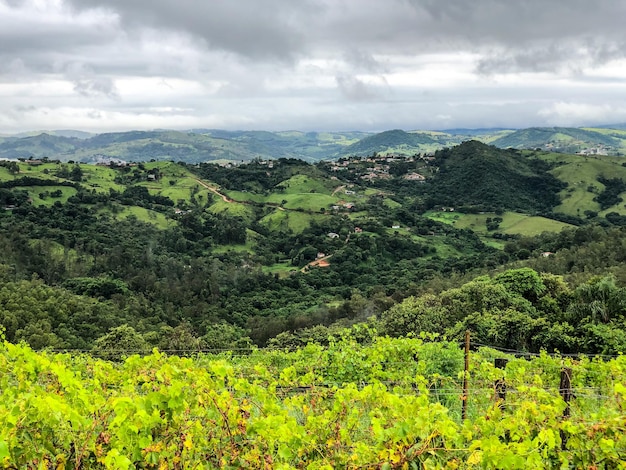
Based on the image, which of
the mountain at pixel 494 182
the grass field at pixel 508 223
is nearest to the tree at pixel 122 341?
the grass field at pixel 508 223

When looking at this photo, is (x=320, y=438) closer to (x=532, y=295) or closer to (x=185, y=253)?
(x=532, y=295)

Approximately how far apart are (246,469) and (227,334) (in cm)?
3141

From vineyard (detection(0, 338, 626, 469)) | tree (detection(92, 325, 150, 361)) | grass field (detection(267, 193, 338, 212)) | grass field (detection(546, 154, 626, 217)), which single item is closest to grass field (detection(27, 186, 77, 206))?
grass field (detection(267, 193, 338, 212))

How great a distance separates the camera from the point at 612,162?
121 meters

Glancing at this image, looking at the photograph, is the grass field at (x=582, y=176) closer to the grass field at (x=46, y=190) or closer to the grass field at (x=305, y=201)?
the grass field at (x=305, y=201)

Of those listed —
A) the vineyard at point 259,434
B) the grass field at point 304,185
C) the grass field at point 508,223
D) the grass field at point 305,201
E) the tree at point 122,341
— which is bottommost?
the grass field at point 508,223

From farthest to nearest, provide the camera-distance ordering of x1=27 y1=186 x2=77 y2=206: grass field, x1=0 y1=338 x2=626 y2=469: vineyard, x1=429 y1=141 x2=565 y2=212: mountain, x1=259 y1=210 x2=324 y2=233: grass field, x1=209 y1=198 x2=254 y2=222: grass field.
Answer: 1. x1=429 y1=141 x2=565 y2=212: mountain
2. x1=209 y1=198 x2=254 y2=222: grass field
3. x1=259 y1=210 x2=324 y2=233: grass field
4. x1=27 y1=186 x2=77 y2=206: grass field
5. x1=0 y1=338 x2=626 y2=469: vineyard

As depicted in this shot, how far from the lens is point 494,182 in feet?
384

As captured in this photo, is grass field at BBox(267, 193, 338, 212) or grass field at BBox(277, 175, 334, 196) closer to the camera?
grass field at BBox(267, 193, 338, 212)

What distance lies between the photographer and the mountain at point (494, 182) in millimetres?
110812

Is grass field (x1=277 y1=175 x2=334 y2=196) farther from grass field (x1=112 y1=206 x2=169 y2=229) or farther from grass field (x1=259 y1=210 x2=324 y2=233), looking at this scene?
grass field (x1=112 y1=206 x2=169 y2=229)

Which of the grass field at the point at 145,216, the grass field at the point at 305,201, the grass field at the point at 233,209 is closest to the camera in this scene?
the grass field at the point at 145,216

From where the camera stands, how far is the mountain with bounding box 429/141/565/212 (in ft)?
364

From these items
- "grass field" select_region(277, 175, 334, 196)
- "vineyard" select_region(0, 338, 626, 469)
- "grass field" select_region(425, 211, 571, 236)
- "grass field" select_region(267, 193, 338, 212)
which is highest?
"vineyard" select_region(0, 338, 626, 469)
